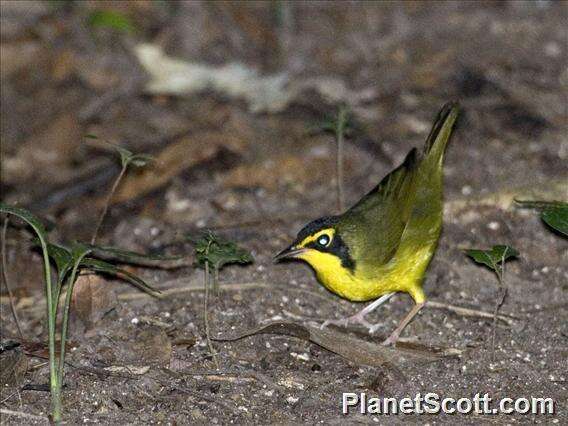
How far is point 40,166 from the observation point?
791 cm

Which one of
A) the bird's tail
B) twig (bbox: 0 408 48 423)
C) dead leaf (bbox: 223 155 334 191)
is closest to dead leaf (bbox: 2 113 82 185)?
dead leaf (bbox: 223 155 334 191)

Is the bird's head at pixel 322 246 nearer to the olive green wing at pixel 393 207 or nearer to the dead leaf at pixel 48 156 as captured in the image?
the olive green wing at pixel 393 207

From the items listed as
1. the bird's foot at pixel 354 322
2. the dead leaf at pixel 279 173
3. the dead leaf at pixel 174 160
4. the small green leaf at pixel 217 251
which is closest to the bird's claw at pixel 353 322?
the bird's foot at pixel 354 322

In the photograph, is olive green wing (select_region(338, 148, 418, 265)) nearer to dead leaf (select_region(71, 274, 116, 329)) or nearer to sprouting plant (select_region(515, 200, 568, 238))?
sprouting plant (select_region(515, 200, 568, 238))

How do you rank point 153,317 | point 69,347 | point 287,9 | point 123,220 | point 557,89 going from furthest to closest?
point 287,9
point 557,89
point 123,220
point 153,317
point 69,347

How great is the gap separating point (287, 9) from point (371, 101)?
6.39ft

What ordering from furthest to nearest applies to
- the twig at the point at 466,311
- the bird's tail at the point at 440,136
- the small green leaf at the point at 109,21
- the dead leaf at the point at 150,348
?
the small green leaf at the point at 109,21 < the bird's tail at the point at 440,136 < the twig at the point at 466,311 < the dead leaf at the point at 150,348

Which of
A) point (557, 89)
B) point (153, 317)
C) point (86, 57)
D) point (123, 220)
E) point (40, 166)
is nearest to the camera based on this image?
point (153, 317)

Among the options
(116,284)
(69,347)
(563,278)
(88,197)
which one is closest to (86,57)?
(88,197)

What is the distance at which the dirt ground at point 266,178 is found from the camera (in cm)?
518

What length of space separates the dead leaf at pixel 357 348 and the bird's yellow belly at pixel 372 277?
0.32 metres

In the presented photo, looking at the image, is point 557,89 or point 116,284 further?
point 557,89

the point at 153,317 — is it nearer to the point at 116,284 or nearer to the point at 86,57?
the point at 116,284

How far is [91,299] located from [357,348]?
5.21 feet
